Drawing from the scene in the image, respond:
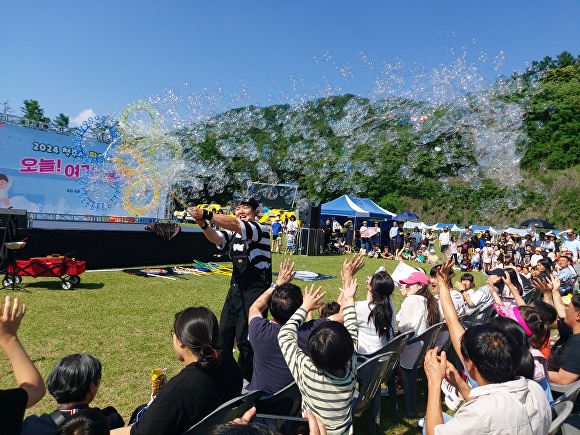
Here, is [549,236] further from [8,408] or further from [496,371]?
[8,408]

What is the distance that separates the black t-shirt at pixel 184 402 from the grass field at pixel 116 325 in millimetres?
1831

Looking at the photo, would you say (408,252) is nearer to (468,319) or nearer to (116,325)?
(468,319)

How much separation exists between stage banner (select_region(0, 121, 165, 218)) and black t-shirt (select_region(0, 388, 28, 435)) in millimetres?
15753

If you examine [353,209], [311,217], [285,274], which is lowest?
[285,274]

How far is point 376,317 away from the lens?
379 centimetres

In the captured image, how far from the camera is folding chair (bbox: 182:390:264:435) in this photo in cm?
180

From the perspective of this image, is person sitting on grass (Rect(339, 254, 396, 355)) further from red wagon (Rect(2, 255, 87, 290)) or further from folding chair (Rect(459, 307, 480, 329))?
red wagon (Rect(2, 255, 87, 290))

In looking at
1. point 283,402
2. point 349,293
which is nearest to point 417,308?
point 349,293

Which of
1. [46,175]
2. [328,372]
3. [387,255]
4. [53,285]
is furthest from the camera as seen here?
[387,255]

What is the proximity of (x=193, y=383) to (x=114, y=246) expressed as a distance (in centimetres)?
991

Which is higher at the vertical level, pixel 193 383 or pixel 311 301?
pixel 311 301

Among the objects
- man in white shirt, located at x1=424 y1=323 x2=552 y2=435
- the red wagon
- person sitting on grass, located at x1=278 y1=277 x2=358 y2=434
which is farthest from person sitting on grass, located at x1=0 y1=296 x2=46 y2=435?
the red wagon

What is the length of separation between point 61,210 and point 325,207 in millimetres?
11623

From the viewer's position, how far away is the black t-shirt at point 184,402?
1915 mm
